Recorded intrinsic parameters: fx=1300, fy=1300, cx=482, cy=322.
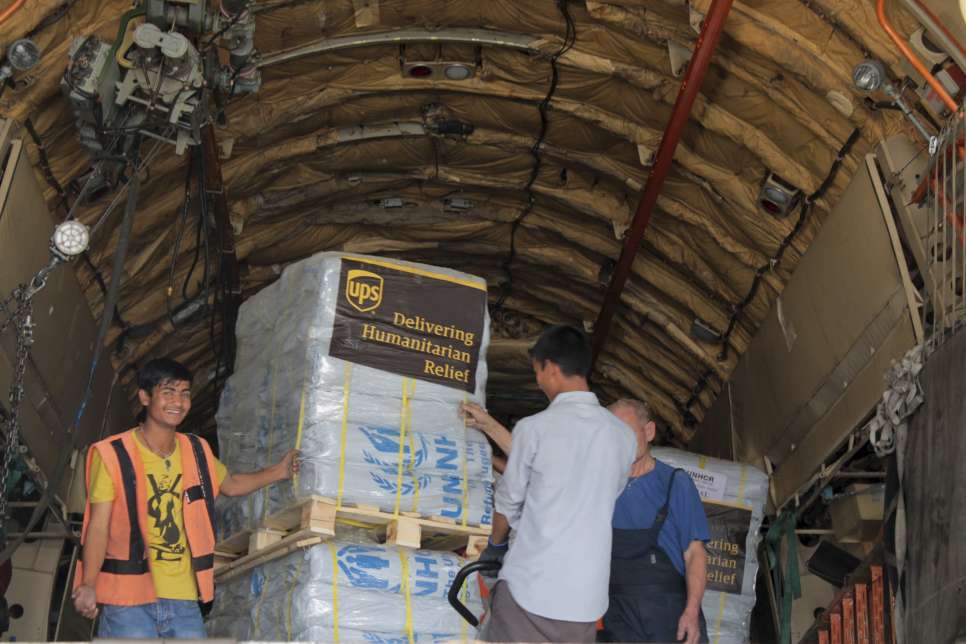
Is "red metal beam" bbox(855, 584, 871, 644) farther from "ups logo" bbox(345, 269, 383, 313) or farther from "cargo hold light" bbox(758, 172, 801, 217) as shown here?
"ups logo" bbox(345, 269, 383, 313)

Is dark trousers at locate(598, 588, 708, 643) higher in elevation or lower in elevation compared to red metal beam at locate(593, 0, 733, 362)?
lower

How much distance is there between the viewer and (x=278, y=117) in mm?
9656

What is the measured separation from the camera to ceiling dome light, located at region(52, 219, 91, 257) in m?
7.33

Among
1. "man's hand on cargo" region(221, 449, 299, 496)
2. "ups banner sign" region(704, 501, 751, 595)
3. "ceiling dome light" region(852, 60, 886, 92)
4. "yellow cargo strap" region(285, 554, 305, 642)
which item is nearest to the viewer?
"man's hand on cargo" region(221, 449, 299, 496)

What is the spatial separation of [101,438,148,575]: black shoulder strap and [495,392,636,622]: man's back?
5.72 ft

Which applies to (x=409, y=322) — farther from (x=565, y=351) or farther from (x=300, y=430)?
(x=565, y=351)

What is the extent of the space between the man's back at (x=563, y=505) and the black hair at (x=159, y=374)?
1.81 m

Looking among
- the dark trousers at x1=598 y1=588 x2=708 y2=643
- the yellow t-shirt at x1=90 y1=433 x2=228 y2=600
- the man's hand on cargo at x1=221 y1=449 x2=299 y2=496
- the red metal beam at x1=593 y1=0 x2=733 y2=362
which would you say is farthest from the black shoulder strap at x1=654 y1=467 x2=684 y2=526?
the red metal beam at x1=593 y1=0 x2=733 y2=362

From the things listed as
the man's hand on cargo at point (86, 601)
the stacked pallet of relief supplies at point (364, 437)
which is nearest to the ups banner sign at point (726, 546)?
the stacked pallet of relief supplies at point (364, 437)

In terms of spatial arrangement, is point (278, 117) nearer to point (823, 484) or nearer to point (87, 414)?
point (87, 414)

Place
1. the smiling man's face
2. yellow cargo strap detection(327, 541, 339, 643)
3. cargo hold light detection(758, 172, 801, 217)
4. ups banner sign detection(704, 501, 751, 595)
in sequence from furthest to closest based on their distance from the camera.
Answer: ups banner sign detection(704, 501, 751, 595), cargo hold light detection(758, 172, 801, 217), yellow cargo strap detection(327, 541, 339, 643), the smiling man's face

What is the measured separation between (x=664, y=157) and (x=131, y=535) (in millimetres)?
5274

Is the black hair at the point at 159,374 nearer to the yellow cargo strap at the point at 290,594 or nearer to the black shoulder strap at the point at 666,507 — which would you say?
the yellow cargo strap at the point at 290,594

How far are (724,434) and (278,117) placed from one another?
4.96 meters
